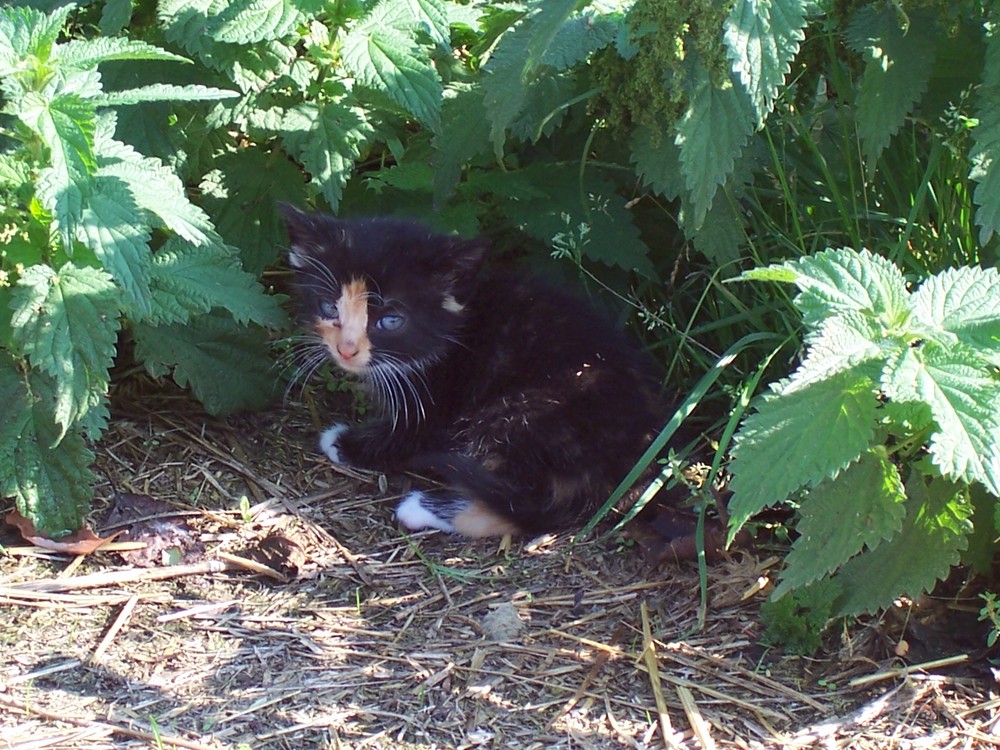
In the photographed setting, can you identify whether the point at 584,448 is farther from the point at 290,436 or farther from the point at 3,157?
the point at 3,157

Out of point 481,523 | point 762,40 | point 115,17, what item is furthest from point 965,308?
point 115,17

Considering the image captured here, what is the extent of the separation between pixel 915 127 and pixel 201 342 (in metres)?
2.27

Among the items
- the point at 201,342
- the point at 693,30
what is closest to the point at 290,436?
the point at 201,342

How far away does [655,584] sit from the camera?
3.05 metres

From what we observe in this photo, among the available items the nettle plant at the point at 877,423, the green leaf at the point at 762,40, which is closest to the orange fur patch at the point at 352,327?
Result: the green leaf at the point at 762,40

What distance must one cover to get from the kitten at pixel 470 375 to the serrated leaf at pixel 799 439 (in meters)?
1.03

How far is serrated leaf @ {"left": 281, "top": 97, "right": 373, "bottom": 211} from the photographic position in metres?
3.47

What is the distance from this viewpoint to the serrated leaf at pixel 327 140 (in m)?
3.47

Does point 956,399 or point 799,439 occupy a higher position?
point 956,399

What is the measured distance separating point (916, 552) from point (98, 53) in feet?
7.46

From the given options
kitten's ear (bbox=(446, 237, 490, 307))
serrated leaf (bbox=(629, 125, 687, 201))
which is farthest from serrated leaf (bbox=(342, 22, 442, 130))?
serrated leaf (bbox=(629, 125, 687, 201))

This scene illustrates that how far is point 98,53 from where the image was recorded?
9.19ft

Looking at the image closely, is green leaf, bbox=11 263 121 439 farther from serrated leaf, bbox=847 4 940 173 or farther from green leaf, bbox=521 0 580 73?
serrated leaf, bbox=847 4 940 173

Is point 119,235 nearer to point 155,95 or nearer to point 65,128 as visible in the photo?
point 65,128
